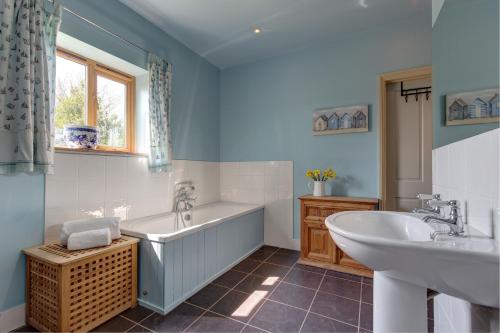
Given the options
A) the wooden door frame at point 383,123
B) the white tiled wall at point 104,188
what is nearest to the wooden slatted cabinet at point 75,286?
the white tiled wall at point 104,188

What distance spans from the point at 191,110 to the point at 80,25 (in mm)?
1353

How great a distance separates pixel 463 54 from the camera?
1062mm

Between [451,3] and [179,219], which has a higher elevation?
[451,3]

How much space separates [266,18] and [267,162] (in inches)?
65.3

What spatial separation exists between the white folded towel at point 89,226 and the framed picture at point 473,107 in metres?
2.21

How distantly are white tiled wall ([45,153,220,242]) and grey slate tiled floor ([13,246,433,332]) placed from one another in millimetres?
797

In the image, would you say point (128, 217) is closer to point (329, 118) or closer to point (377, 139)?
point (329, 118)

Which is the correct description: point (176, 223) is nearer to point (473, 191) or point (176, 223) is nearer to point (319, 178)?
point (319, 178)

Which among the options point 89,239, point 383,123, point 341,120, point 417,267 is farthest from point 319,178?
point 89,239

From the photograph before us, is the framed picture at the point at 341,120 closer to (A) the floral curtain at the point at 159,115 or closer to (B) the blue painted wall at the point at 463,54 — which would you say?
(B) the blue painted wall at the point at 463,54

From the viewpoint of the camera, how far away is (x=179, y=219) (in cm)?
262

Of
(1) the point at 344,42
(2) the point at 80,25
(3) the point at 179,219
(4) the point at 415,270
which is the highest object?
(1) the point at 344,42

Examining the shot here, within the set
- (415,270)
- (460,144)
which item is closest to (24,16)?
(415,270)

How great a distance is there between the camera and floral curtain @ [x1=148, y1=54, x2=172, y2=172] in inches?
92.4
